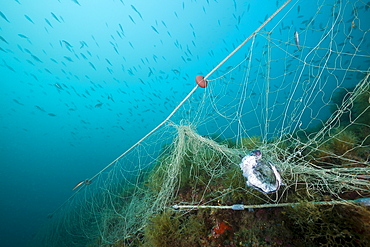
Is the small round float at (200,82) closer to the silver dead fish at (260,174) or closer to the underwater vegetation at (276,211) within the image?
the underwater vegetation at (276,211)

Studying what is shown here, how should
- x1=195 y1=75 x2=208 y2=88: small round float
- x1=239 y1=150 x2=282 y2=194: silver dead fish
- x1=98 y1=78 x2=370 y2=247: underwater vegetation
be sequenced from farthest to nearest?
x1=195 y1=75 x2=208 y2=88: small round float → x1=239 y1=150 x2=282 y2=194: silver dead fish → x1=98 y1=78 x2=370 y2=247: underwater vegetation

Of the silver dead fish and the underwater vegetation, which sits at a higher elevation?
the silver dead fish

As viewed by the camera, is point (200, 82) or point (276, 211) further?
point (200, 82)

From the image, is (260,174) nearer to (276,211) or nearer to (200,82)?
(276,211)

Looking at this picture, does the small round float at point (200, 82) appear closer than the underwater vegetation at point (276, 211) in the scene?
No

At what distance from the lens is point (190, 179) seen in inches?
161

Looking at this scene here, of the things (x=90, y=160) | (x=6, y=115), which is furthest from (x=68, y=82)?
(x=90, y=160)

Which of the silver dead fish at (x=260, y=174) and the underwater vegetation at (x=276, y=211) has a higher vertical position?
the silver dead fish at (x=260, y=174)

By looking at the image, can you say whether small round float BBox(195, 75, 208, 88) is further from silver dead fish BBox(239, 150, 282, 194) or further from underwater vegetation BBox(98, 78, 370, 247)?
silver dead fish BBox(239, 150, 282, 194)

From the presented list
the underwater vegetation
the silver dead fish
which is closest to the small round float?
the underwater vegetation

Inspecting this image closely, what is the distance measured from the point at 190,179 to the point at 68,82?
369ft

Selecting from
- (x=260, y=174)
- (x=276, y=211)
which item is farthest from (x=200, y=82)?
(x=276, y=211)

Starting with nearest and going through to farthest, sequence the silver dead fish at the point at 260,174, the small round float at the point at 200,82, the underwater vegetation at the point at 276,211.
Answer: the underwater vegetation at the point at 276,211 → the silver dead fish at the point at 260,174 → the small round float at the point at 200,82

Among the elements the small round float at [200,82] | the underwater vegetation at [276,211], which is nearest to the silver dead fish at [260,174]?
the underwater vegetation at [276,211]
